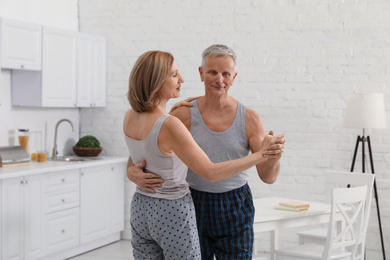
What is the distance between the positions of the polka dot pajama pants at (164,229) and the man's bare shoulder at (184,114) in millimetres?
440

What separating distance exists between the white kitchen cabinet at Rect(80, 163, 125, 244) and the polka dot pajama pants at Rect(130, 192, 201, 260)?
3289 millimetres

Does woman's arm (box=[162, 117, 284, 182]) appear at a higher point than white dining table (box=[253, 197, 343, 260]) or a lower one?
higher

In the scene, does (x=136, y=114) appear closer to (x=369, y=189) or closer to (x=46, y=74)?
(x=369, y=189)

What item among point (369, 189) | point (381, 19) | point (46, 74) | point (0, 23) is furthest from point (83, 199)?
point (381, 19)

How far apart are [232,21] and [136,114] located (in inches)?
143

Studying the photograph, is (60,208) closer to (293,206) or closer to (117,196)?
Answer: (117,196)

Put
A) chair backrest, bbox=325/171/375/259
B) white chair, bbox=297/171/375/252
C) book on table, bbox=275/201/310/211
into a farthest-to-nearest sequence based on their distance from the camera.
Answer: white chair, bbox=297/171/375/252 → chair backrest, bbox=325/171/375/259 → book on table, bbox=275/201/310/211

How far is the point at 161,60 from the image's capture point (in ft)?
6.80

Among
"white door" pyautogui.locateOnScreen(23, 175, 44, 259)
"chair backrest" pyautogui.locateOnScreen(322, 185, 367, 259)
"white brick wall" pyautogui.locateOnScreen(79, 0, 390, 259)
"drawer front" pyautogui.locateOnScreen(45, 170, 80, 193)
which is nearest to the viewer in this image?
"chair backrest" pyautogui.locateOnScreen(322, 185, 367, 259)

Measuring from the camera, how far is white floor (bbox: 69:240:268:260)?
536cm

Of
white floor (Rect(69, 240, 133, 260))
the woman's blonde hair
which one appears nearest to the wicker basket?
white floor (Rect(69, 240, 133, 260))

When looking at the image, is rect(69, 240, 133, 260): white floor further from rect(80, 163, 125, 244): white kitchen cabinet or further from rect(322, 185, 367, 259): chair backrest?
rect(322, 185, 367, 259): chair backrest

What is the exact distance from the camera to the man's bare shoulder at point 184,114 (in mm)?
2508

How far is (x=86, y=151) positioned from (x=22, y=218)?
136 centimetres
